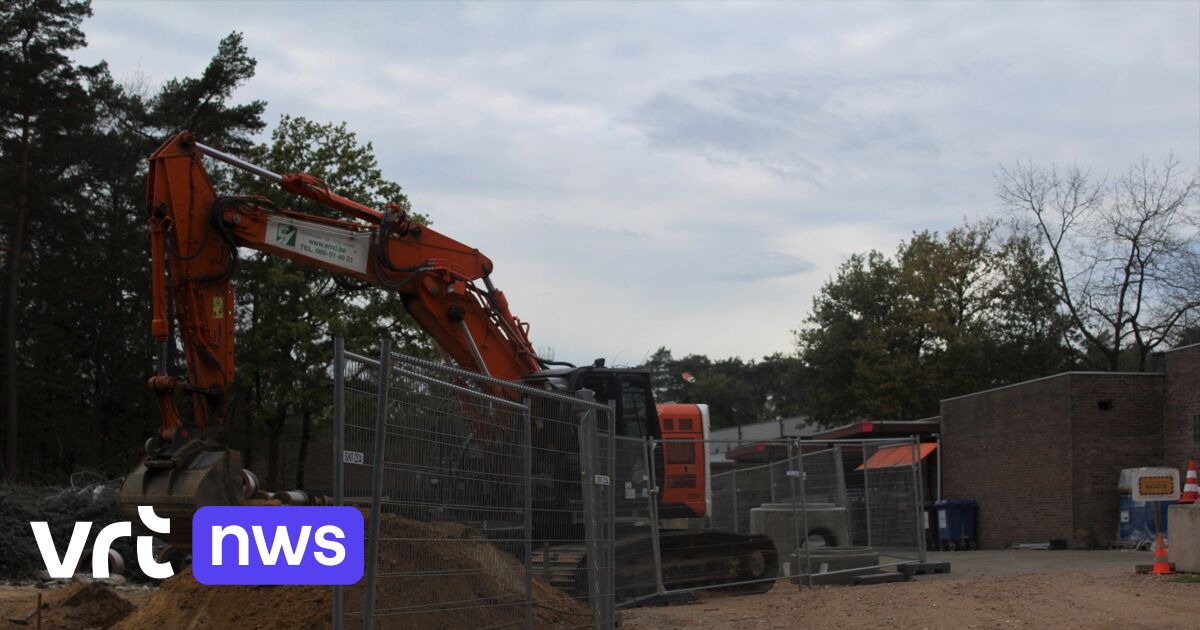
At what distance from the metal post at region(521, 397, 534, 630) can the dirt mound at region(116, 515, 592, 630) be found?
2.5 inches

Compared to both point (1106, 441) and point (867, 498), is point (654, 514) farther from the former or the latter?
point (1106, 441)

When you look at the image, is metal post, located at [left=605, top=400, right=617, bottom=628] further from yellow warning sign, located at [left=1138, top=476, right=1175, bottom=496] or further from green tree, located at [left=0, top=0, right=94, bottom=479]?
green tree, located at [left=0, top=0, right=94, bottom=479]

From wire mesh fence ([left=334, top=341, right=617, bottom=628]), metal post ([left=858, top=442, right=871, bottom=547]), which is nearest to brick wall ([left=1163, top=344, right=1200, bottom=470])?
metal post ([left=858, top=442, right=871, bottom=547])

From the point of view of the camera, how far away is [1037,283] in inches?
2271

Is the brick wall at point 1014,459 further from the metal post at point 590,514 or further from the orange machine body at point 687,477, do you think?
the metal post at point 590,514

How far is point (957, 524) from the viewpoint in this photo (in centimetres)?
3281

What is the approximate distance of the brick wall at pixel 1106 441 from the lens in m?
28.1

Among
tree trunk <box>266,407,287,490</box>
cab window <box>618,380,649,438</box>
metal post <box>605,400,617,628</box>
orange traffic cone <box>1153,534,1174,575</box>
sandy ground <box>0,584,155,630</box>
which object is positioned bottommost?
sandy ground <box>0,584,155,630</box>

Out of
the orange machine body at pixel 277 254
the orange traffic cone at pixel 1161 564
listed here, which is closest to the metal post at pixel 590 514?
the orange machine body at pixel 277 254

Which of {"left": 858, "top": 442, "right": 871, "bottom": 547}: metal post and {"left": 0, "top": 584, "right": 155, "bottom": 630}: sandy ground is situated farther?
{"left": 858, "top": 442, "right": 871, "bottom": 547}: metal post

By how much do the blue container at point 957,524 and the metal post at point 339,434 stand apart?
28.4m

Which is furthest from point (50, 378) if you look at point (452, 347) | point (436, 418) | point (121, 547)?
point (436, 418)

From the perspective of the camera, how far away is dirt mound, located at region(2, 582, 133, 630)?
1220 centimetres

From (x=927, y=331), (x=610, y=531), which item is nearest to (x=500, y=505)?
(x=610, y=531)
